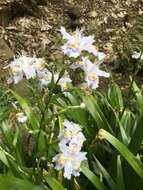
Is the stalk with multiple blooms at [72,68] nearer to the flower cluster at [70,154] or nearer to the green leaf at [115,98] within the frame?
the flower cluster at [70,154]

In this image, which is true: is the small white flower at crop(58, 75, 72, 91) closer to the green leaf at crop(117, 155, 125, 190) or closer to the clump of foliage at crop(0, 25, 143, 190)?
the clump of foliage at crop(0, 25, 143, 190)

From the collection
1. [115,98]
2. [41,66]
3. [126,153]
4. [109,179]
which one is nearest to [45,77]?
[41,66]

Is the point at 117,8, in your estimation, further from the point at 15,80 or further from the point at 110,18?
the point at 15,80

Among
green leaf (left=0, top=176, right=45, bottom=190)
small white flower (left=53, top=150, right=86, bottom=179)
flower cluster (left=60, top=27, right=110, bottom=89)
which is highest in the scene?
flower cluster (left=60, top=27, right=110, bottom=89)

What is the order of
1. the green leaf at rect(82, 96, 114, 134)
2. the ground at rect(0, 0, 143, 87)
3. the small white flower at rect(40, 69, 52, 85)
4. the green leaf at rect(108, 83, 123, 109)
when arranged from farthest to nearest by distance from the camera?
the ground at rect(0, 0, 143, 87), the green leaf at rect(108, 83, 123, 109), the green leaf at rect(82, 96, 114, 134), the small white flower at rect(40, 69, 52, 85)

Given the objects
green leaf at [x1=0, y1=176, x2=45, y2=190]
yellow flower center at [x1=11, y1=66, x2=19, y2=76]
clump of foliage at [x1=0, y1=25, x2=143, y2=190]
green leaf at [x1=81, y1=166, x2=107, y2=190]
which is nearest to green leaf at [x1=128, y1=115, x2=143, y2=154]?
clump of foliage at [x1=0, y1=25, x2=143, y2=190]

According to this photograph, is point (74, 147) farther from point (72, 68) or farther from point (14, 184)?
point (14, 184)
